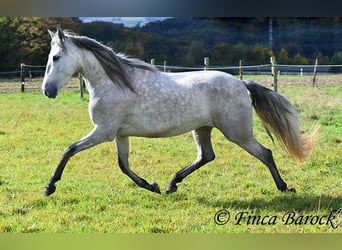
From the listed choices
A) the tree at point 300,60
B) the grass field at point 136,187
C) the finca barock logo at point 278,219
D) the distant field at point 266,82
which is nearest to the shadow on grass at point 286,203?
the grass field at point 136,187

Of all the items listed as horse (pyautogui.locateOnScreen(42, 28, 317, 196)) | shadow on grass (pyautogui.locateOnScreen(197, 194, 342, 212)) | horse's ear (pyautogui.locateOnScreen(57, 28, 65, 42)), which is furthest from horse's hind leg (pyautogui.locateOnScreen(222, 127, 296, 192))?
horse's ear (pyautogui.locateOnScreen(57, 28, 65, 42))

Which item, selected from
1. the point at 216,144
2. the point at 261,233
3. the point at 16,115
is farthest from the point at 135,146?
the point at 261,233

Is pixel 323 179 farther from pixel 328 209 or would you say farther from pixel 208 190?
pixel 208 190

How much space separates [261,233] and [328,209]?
0.68 meters

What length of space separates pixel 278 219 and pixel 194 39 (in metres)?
2.14

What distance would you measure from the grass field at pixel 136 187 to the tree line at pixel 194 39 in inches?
34.7

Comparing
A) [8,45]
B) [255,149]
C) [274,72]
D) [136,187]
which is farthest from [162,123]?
[274,72]

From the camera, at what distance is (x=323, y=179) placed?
4305 millimetres

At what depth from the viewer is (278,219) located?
3486 mm

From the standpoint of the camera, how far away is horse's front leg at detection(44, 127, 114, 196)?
3822mm

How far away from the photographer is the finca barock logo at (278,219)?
11.3ft

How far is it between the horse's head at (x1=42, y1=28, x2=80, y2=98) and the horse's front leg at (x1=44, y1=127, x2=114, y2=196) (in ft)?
1.49

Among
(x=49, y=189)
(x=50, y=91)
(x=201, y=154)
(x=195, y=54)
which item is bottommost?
(x=49, y=189)

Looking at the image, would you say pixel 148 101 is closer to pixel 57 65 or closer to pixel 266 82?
pixel 57 65
